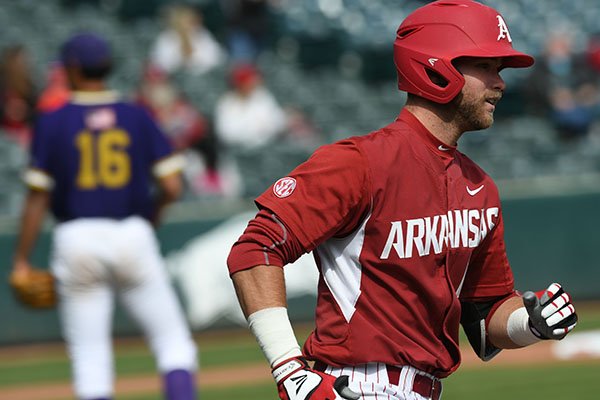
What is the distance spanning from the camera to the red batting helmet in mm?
3654

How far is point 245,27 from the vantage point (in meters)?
14.5

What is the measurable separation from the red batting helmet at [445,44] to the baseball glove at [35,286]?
354 centimetres

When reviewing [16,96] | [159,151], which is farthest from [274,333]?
[16,96]

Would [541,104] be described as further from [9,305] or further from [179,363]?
[179,363]

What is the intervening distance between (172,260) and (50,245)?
119 centimetres

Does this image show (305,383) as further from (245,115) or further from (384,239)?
(245,115)

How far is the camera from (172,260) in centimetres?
1166

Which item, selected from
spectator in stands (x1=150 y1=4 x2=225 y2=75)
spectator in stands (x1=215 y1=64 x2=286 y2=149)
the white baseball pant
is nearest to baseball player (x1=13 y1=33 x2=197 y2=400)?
the white baseball pant

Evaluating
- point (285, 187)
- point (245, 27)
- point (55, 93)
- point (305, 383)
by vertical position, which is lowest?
point (305, 383)

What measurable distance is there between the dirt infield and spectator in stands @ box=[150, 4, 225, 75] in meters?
5.07

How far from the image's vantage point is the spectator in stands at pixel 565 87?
14125 mm

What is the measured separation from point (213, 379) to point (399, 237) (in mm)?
5873

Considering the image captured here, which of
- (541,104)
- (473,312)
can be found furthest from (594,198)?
(473,312)

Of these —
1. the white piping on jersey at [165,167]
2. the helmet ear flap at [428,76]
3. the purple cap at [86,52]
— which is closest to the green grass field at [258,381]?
the white piping on jersey at [165,167]
